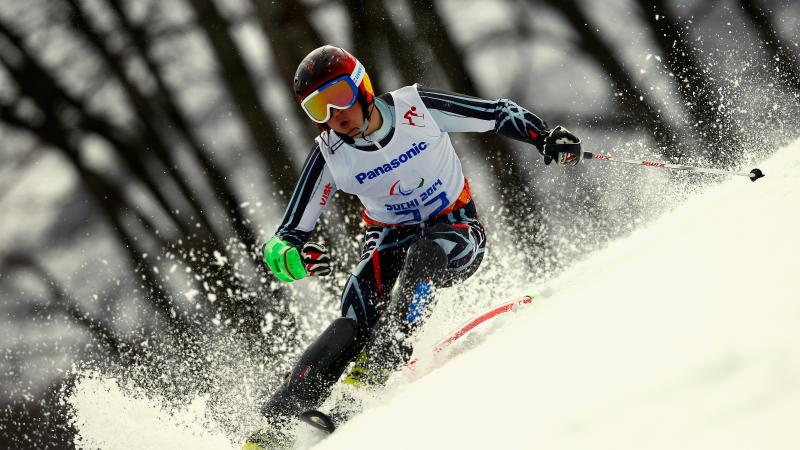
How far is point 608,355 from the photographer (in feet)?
5.92

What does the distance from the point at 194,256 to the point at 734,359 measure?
32.7 ft

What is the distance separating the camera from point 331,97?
11.3 ft

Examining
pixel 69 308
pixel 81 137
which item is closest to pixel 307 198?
pixel 81 137

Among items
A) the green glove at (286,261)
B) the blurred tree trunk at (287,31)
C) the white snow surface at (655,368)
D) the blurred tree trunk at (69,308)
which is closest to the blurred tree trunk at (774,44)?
the blurred tree trunk at (287,31)

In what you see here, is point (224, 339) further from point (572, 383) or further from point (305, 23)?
point (572, 383)

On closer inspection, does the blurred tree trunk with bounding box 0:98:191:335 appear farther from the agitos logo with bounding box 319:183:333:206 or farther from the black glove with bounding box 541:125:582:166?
the black glove with bounding box 541:125:582:166

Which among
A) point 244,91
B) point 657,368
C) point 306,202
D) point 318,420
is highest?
point 244,91

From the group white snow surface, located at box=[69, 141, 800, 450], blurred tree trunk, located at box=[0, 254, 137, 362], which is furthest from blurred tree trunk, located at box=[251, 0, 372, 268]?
blurred tree trunk, located at box=[0, 254, 137, 362]

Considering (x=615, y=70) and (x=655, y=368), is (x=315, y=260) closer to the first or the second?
(x=655, y=368)

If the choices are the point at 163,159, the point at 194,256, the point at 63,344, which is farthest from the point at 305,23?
the point at 63,344

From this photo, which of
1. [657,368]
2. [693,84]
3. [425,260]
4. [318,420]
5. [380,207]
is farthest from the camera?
[693,84]

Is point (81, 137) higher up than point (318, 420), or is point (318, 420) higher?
point (81, 137)

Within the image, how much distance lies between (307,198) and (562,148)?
1365 millimetres

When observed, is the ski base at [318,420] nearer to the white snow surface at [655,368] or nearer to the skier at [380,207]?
the skier at [380,207]
